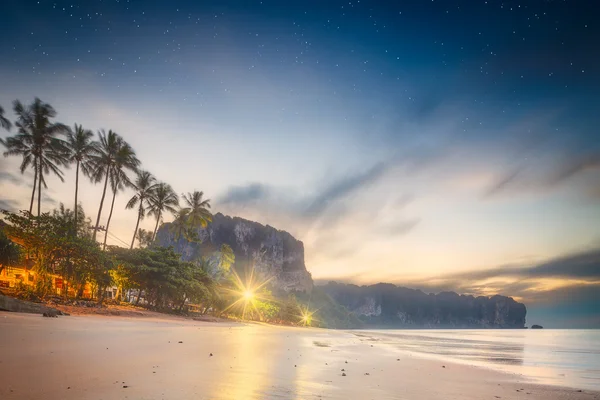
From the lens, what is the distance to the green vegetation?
2509 centimetres

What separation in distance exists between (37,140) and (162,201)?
71.2 feet

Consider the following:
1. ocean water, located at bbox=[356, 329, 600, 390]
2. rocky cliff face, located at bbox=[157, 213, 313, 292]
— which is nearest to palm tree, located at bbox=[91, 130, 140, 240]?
ocean water, located at bbox=[356, 329, 600, 390]

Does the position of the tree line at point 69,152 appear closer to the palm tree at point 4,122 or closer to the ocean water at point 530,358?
the palm tree at point 4,122

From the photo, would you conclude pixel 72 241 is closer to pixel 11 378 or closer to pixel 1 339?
pixel 1 339

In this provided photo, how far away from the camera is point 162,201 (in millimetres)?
59188

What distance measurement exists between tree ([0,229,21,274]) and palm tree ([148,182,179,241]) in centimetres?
3252

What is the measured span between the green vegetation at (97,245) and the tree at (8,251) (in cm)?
6

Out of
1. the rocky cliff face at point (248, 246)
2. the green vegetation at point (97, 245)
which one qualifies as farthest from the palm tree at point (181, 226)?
the rocky cliff face at point (248, 246)

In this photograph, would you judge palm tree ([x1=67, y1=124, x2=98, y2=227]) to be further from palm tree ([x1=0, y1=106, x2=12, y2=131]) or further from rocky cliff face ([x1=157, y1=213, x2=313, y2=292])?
rocky cliff face ([x1=157, y1=213, x2=313, y2=292])

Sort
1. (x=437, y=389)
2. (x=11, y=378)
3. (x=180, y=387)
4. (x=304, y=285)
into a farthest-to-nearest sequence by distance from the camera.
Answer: (x=304, y=285) → (x=437, y=389) → (x=180, y=387) → (x=11, y=378)

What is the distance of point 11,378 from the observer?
13.1ft

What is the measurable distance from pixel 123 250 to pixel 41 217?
1238 cm

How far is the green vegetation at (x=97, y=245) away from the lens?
2509 cm

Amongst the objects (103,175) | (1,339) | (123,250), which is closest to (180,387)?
(1,339)
